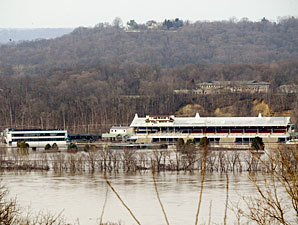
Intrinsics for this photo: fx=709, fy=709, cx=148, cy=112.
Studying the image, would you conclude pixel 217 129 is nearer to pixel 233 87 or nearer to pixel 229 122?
pixel 229 122

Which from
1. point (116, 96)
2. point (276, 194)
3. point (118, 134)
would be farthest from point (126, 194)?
point (116, 96)

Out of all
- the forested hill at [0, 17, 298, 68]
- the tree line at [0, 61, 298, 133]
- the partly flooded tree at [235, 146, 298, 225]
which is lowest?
the partly flooded tree at [235, 146, 298, 225]

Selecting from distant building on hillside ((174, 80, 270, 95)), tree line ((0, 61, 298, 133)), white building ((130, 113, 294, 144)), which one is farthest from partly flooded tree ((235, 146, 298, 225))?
distant building on hillside ((174, 80, 270, 95))

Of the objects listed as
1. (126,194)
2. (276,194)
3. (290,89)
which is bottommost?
(126,194)

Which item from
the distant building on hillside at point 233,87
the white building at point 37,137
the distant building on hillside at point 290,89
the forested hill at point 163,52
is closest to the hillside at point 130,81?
the forested hill at point 163,52

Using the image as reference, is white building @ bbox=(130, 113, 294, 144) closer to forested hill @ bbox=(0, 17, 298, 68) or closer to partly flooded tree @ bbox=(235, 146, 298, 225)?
partly flooded tree @ bbox=(235, 146, 298, 225)

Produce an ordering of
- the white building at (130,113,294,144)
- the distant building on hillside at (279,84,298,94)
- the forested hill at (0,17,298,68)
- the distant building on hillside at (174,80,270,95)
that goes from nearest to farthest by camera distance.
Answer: the white building at (130,113,294,144) < the distant building on hillside at (279,84,298,94) < the distant building on hillside at (174,80,270,95) < the forested hill at (0,17,298,68)

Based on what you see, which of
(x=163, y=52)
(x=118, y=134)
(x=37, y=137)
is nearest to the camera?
(x=37, y=137)

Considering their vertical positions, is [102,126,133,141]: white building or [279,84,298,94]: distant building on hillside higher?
[279,84,298,94]: distant building on hillside
